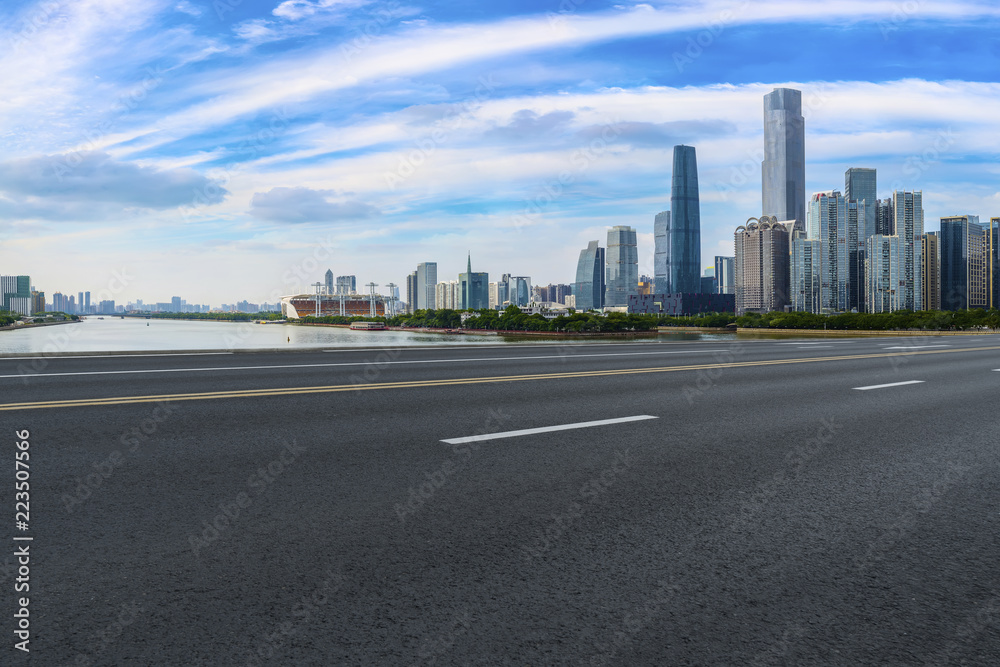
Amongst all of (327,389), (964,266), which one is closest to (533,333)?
(964,266)

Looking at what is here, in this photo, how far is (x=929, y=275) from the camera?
7520 inches

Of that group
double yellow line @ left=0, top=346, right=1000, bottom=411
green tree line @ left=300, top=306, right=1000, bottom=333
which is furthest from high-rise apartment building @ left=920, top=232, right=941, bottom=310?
double yellow line @ left=0, top=346, right=1000, bottom=411

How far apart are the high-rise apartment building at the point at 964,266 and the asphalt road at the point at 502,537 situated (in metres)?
215

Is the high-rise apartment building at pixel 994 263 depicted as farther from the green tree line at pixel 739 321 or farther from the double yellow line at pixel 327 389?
the double yellow line at pixel 327 389

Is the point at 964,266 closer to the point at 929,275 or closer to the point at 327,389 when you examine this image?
the point at 929,275

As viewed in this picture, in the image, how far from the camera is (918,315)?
108688mm

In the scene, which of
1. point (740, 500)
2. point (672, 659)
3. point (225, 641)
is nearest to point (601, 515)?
point (740, 500)

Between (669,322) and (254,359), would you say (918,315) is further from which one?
(254,359)

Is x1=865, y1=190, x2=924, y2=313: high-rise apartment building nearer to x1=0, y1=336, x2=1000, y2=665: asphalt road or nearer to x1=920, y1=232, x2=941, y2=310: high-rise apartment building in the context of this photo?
x1=920, y1=232, x2=941, y2=310: high-rise apartment building

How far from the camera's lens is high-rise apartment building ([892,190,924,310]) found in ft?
626

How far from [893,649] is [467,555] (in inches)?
81.0

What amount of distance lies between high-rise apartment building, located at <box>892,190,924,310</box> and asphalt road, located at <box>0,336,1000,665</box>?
8349 inches

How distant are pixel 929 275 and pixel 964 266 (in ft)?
28.0

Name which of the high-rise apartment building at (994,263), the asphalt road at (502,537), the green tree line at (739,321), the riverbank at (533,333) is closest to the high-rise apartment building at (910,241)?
the high-rise apartment building at (994,263)
